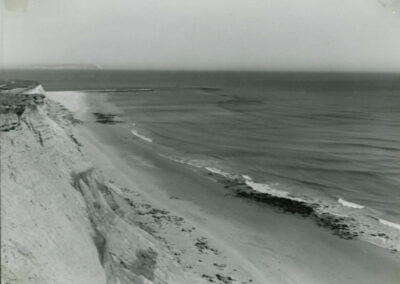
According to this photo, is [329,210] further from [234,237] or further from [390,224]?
[234,237]

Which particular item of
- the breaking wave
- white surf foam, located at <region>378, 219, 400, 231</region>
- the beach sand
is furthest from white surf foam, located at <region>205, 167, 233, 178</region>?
white surf foam, located at <region>378, 219, 400, 231</region>

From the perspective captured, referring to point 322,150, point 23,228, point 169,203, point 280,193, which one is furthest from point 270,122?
point 23,228

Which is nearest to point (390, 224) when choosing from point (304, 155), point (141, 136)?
point (304, 155)

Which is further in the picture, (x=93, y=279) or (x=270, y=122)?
(x=270, y=122)

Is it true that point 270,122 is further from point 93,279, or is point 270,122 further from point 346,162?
point 93,279

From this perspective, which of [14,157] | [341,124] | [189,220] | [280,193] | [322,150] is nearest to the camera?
[14,157]

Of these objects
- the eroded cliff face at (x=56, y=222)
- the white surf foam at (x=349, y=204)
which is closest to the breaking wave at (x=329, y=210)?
the white surf foam at (x=349, y=204)
